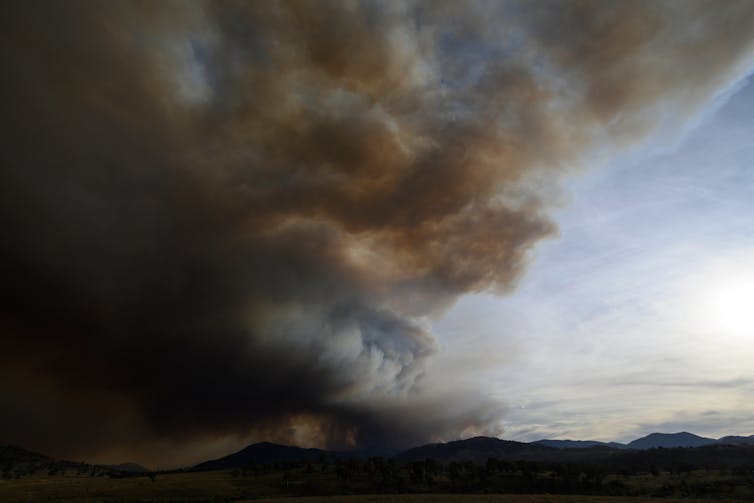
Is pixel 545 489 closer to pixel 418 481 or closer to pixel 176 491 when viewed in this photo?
pixel 418 481

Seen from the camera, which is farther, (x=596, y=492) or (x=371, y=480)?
(x=371, y=480)

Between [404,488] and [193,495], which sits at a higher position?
[404,488]

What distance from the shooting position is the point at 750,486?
149 metres

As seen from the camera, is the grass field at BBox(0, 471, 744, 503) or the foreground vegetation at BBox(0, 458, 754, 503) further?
the foreground vegetation at BBox(0, 458, 754, 503)

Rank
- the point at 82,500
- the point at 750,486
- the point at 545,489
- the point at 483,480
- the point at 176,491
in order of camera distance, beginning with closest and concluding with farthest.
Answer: the point at 82,500 < the point at 750,486 < the point at 176,491 < the point at 545,489 < the point at 483,480

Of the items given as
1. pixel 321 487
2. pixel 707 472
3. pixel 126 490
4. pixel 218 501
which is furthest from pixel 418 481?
pixel 707 472

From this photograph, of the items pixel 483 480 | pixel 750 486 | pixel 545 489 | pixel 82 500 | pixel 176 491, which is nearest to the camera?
pixel 82 500

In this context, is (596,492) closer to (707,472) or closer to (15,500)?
(707,472)

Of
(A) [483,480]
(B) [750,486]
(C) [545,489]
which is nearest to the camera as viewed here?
(B) [750,486]

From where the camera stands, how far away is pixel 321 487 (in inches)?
7013

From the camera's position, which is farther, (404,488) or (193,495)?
(404,488)

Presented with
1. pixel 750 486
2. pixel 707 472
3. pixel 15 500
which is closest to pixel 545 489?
pixel 750 486

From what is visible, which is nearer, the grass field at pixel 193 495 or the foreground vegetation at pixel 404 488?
the grass field at pixel 193 495

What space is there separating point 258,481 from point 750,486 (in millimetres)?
174885
